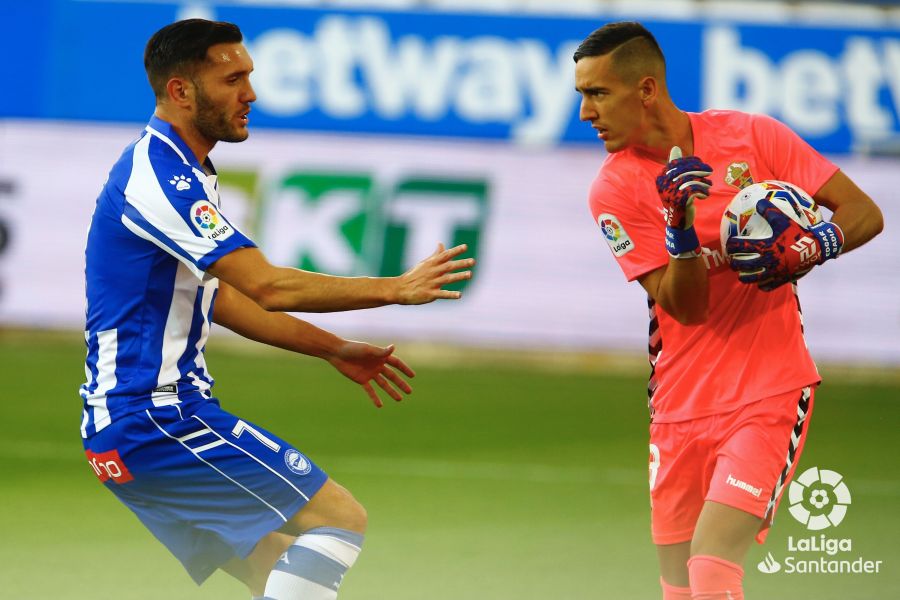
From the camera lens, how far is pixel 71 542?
7031 mm

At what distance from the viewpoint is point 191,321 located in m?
4.42

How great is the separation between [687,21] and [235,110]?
974 centimetres

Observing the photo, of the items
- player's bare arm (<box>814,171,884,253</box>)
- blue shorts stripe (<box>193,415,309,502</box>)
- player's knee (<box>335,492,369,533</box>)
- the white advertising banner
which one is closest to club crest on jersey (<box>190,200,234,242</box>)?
blue shorts stripe (<box>193,415,309,502</box>)

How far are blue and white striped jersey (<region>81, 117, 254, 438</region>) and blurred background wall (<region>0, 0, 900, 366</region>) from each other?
8.90m

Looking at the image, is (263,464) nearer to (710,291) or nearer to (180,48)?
(180,48)

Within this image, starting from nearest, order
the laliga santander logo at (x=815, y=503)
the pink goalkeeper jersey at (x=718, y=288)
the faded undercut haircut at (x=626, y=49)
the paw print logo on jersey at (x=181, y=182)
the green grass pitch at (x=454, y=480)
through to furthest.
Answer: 1. the paw print logo on jersey at (x=181, y=182)
2. the pink goalkeeper jersey at (x=718, y=288)
3. the faded undercut haircut at (x=626, y=49)
4. the green grass pitch at (x=454, y=480)
5. the laliga santander logo at (x=815, y=503)

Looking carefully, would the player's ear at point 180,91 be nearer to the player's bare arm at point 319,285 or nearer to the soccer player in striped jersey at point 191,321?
the soccer player in striped jersey at point 191,321

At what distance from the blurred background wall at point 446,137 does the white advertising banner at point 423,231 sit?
0.02 metres

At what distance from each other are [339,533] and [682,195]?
1.51m

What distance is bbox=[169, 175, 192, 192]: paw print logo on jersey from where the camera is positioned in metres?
4.23

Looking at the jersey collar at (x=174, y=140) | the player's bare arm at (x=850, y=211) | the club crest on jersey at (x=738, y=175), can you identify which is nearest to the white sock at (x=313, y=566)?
the jersey collar at (x=174, y=140)

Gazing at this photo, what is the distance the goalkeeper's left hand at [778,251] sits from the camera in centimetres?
430

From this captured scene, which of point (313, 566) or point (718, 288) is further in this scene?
point (718, 288)

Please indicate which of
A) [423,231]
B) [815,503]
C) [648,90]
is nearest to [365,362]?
[648,90]
